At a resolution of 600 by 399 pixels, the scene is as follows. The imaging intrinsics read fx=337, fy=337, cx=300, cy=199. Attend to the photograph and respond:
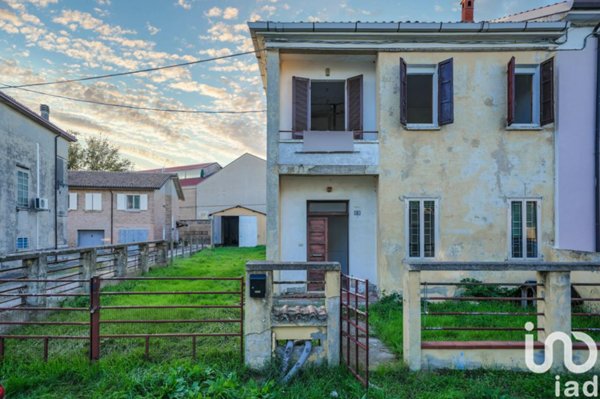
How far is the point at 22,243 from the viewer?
14.0m

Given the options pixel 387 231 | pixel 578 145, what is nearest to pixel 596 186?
pixel 578 145

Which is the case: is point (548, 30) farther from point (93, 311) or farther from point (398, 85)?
point (93, 311)

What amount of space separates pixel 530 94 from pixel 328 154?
624 cm

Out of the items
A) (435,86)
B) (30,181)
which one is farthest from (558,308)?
(30,181)

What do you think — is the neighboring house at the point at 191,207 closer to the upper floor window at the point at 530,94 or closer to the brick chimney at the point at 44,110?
the brick chimney at the point at 44,110

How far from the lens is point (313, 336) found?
4.98 m

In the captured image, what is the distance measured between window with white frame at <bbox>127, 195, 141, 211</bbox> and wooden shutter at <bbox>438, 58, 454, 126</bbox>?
25.2 metres

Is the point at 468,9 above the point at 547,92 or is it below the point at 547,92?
above

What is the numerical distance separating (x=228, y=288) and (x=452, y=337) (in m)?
6.67

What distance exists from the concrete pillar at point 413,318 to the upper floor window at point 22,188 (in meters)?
15.8

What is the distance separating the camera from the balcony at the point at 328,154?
29.9ft

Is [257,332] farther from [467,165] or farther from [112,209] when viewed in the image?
[112,209]

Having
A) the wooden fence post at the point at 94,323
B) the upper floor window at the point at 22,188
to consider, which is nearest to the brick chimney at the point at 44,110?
the upper floor window at the point at 22,188

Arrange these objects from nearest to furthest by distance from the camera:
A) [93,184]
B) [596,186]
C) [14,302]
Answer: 1. [14,302]
2. [596,186]
3. [93,184]
